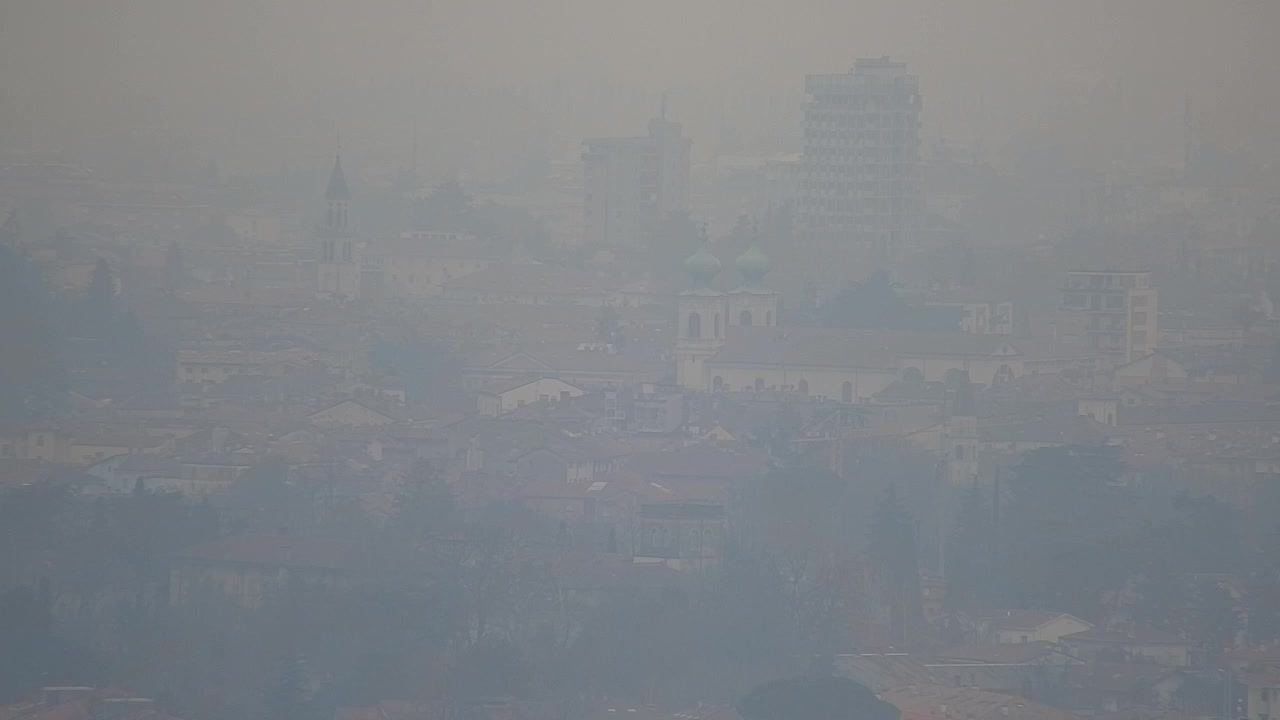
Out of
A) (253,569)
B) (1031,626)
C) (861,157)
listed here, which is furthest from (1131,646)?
(861,157)

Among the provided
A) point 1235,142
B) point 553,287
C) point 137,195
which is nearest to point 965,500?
point 553,287

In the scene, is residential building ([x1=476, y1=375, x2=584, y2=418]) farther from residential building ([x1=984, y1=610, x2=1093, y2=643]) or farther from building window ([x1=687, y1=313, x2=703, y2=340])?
residential building ([x1=984, y1=610, x2=1093, y2=643])

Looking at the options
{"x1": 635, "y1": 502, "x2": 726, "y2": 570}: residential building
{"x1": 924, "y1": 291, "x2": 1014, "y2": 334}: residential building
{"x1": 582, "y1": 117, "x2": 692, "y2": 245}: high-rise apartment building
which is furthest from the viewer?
{"x1": 582, "y1": 117, "x2": 692, "y2": 245}: high-rise apartment building

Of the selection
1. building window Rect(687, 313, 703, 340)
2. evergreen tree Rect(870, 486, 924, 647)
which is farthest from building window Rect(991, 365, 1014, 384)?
evergreen tree Rect(870, 486, 924, 647)

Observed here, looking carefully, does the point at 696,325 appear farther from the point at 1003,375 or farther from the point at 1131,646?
the point at 1131,646

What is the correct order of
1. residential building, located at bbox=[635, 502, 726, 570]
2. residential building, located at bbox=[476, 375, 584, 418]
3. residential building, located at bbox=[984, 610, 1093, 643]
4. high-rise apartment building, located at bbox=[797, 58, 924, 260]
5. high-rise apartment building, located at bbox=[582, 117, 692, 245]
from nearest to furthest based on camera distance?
residential building, located at bbox=[984, 610, 1093, 643]
residential building, located at bbox=[635, 502, 726, 570]
residential building, located at bbox=[476, 375, 584, 418]
high-rise apartment building, located at bbox=[797, 58, 924, 260]
high-rise apartment building, located at bbox=[582, 117, 692, 245]

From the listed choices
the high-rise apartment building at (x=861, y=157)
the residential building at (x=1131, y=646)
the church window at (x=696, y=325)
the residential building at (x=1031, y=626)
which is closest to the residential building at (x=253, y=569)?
the residential building at (x=1031, y=626)
